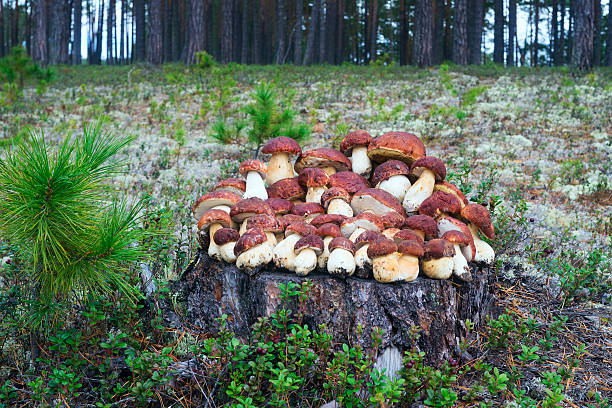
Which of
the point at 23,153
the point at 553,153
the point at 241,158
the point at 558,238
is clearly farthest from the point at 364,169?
the point at 553,153

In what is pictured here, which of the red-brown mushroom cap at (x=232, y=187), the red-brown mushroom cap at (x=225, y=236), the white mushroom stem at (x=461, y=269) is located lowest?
the white mushroom stem at (x=461, y=269)

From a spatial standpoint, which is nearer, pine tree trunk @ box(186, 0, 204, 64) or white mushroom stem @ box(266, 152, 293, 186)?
white mushroom stem @ box(266, 152, 293, 186)

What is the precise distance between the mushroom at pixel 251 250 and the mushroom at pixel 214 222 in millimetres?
331

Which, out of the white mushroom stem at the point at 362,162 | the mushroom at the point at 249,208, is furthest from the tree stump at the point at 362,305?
the white mushroom stem at the point at 362,162

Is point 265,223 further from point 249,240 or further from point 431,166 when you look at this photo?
point 431,166

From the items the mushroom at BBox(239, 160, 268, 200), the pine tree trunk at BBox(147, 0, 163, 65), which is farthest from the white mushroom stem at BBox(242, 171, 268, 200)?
the pine tree trunk at BBox(147, 0, 163, 65)

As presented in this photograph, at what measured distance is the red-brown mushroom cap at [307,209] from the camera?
3.74m

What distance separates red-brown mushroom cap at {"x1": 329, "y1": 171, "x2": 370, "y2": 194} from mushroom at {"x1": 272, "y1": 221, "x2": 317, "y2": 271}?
63 cm

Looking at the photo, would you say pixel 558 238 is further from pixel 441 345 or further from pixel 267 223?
pixel 267 223

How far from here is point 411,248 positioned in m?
3.18

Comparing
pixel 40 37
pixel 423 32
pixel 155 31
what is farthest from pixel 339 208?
pixel 40 37

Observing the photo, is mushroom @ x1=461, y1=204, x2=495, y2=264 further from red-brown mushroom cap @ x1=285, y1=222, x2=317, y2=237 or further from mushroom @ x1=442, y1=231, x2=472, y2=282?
red-brown mushroom cap @ x1=285, y1=222, x2=317, y2=237

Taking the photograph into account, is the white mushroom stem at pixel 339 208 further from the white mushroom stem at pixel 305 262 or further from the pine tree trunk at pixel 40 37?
the pine tree trunk at pixel 40 37

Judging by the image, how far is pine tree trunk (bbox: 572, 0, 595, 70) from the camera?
15383mm
